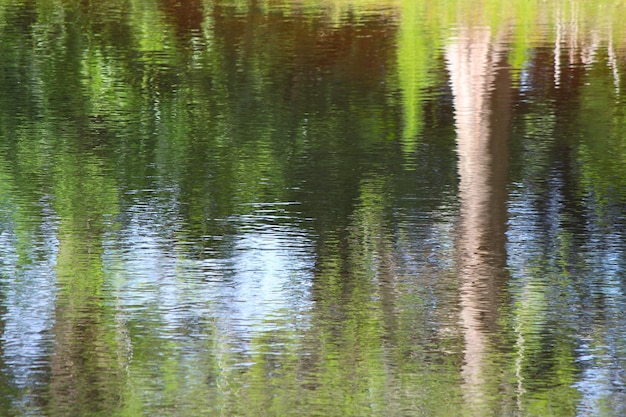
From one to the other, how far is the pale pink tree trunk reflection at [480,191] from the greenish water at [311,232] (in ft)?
A: 0.06

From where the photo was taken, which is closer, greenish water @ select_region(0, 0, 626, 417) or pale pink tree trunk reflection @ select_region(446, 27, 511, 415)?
greenish water @ select_region(0, 0, 626, 417)

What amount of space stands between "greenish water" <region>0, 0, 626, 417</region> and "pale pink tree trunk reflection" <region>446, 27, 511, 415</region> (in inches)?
0.7

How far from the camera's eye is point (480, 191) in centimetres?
582

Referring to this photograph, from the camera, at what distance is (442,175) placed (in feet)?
20.3

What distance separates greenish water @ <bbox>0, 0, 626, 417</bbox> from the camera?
3557 mm

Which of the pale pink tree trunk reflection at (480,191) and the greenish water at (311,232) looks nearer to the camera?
the greenish water at (311,232)

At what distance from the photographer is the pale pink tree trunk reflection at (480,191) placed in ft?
12.5

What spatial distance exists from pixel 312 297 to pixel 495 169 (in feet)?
7.59

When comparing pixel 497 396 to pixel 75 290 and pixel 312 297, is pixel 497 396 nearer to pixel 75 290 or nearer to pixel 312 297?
pixel 312 297

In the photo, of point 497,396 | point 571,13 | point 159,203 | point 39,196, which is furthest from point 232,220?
point 571,13

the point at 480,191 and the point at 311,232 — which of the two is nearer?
the point at 311,232

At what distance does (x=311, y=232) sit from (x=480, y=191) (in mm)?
1130

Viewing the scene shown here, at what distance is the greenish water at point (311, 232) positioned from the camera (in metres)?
3.56

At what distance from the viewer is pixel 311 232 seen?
5.11 m
